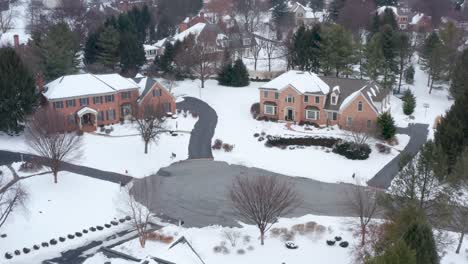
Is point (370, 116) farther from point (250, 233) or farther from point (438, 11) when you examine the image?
point (438, 11)

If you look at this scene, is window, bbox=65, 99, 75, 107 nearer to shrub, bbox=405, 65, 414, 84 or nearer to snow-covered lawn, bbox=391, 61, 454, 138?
snow-covered lawn, bbox=391, 61, 454, 138

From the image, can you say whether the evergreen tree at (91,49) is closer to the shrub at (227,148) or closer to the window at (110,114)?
the window at (110,114)

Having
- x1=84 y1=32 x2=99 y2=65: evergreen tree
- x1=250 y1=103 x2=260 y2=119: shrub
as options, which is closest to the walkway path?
x1=250 y1=103 x2=260 y2=119: shrub

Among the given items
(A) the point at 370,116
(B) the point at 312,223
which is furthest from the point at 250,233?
(A) the point at 370,116

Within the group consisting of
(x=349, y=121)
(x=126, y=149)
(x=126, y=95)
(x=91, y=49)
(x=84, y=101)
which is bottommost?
(x=126, y=149)

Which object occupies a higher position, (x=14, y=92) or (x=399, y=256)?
(x=14, y=92)

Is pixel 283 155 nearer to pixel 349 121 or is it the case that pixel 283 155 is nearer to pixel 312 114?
pixel 349 121

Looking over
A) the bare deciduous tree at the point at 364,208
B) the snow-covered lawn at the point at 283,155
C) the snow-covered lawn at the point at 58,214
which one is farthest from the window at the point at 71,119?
the bare deciduous tree at the point at 364,208

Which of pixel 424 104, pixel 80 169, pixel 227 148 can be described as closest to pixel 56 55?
pixel 80 169
